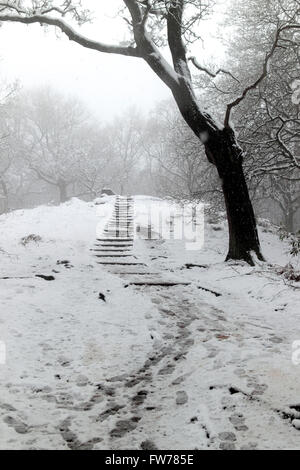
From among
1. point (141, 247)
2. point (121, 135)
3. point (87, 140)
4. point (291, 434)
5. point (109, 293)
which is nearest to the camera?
point (291, 434)

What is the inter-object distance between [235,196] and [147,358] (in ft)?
17.2

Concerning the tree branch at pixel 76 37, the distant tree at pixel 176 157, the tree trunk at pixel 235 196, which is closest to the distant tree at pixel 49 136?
the distant tree at pixel 176 157

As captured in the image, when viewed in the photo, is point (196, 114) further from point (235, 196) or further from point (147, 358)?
point (147, 358)

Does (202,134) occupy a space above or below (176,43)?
below

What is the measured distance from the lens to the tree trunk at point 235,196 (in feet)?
27.6

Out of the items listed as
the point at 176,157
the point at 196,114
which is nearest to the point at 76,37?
the point at 196,114

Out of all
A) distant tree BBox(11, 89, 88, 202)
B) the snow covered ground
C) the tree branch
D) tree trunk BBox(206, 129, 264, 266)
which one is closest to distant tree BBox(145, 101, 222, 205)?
tree trunk BBox(206, 129, 264, 266)

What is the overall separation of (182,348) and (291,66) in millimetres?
9819

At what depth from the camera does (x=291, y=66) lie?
11.1 m

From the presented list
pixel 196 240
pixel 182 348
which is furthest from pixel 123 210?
pixel 182 348

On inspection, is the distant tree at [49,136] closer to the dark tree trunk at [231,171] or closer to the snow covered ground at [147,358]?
the dark tree trunk at [231,171]

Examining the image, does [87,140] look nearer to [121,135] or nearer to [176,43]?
[121,135]

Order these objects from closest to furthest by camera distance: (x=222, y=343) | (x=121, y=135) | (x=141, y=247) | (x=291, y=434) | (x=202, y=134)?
(x=291, y=434), (x=222, y=343), (x=202, y=134), (x=141, y=247), (x=121, y=135)

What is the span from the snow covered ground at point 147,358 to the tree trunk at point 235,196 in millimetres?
575
